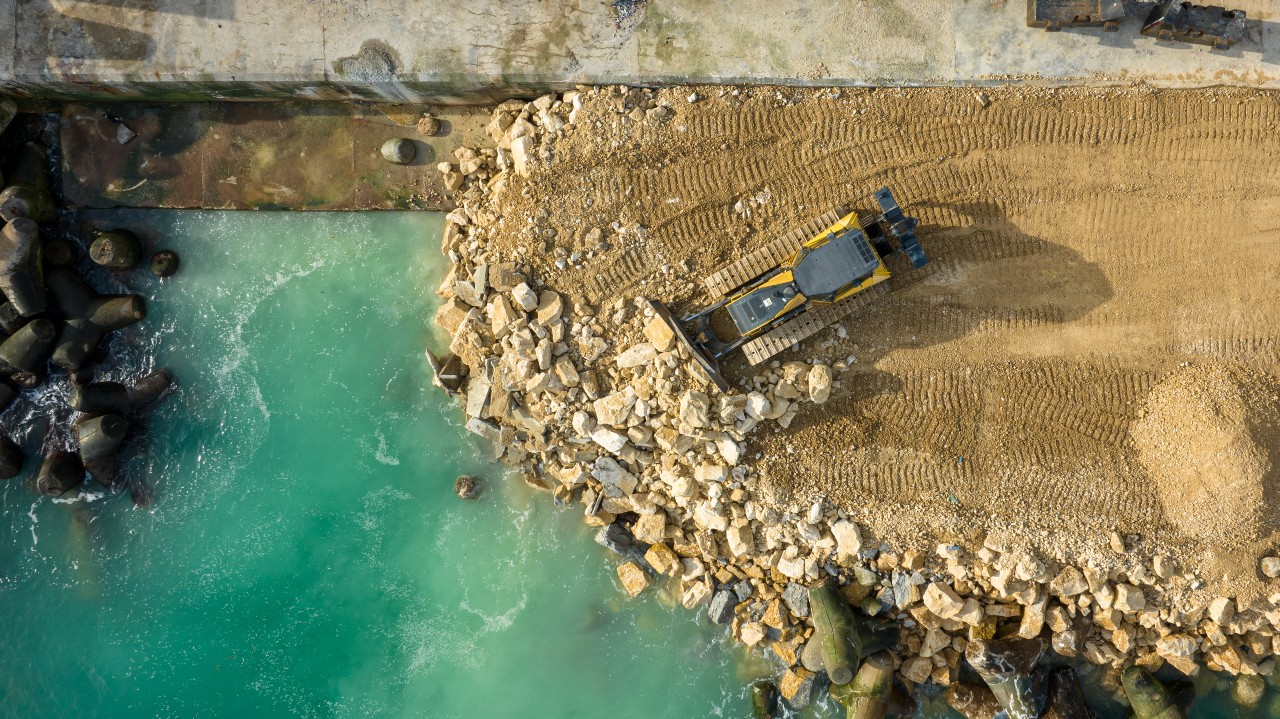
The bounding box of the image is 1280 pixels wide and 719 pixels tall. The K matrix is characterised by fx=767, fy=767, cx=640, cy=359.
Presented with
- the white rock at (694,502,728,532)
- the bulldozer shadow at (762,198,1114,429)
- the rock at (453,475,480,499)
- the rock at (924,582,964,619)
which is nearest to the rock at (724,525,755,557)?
the white rock at (694,502,728,532)

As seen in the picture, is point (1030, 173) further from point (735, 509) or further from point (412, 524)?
point (412, 524)

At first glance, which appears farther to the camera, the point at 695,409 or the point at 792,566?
the point at 792,566

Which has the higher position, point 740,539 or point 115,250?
point 115,250

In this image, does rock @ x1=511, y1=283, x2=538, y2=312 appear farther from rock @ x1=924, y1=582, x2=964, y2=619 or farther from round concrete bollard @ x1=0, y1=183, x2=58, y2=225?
round concrete bollard @ x1=0, y1=183, x2=58, y2=225

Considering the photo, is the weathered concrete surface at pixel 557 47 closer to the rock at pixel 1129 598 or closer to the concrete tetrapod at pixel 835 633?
the rock at pixel 1129 598

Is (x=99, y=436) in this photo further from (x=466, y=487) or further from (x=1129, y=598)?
(x=1129, y=598)

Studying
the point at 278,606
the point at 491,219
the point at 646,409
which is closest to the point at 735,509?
the point at 646,409

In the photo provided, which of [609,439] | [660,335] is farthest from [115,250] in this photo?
[660,335]
